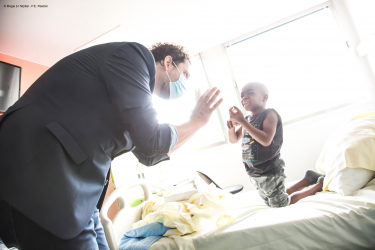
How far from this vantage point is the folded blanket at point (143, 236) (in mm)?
1207

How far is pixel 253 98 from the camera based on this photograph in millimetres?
2037

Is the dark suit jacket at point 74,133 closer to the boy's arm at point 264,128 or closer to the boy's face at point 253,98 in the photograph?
the boy's arm at point 264,128

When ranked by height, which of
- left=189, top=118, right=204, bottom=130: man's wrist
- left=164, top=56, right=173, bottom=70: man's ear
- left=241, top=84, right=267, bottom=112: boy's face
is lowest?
left=189, top=118, right=204, bottom=130: man's wrist

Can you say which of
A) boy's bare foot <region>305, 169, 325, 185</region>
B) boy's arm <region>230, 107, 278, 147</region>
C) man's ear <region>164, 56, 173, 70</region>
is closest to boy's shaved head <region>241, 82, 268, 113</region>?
boy's arm <region>230, 107, 278, 147</region>

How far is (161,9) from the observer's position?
235 cm

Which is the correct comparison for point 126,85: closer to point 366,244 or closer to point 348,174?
point 366,244

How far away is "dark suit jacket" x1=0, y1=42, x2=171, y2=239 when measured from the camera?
54 cm

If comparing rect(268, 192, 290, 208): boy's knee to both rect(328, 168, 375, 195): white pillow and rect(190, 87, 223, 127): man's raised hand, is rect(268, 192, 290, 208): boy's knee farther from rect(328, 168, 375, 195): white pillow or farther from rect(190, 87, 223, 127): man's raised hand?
rect(190, 87, 223, 127): man's raised hand

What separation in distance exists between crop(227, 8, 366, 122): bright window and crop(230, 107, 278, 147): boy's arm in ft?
5.55

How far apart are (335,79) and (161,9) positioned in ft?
8.82

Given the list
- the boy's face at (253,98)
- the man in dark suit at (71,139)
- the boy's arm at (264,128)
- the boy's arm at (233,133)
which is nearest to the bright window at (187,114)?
the boy's arm at (233,133)

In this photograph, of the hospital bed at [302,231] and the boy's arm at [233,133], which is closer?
the hospital bed at [302,231]

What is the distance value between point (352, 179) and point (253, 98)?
100cm

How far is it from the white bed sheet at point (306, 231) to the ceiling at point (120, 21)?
2.06m
